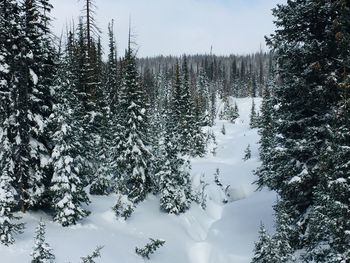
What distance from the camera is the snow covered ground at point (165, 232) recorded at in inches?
694

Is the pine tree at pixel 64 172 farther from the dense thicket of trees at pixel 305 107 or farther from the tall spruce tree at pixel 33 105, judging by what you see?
the dense thicket of trees at pixel 305 107

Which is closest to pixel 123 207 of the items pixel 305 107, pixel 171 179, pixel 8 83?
pixel 171 179

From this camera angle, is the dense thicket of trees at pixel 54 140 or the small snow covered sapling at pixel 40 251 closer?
the small snow covered sapling at pixel 40 251

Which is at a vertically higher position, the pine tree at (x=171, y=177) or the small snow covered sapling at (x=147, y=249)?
the pine tree at (x=171, y=177)

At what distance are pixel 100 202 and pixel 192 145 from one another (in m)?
31.0

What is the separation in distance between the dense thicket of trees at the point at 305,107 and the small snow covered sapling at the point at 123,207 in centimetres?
916

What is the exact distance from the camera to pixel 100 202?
2641 cm

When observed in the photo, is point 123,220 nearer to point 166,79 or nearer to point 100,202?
point 100,202

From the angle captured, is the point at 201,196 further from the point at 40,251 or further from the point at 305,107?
the point at 40,251

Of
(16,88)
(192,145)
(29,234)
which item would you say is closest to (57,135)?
(16,88)

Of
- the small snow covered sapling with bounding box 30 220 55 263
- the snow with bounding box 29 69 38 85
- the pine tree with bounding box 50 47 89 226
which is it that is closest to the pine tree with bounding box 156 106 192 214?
the pine tree with bounding box 50 47 89 226

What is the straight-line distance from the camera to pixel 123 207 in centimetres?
2452

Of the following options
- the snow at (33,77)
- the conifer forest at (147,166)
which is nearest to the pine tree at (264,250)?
the conifer forest at (147,166)

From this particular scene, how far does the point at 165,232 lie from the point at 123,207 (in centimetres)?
331
